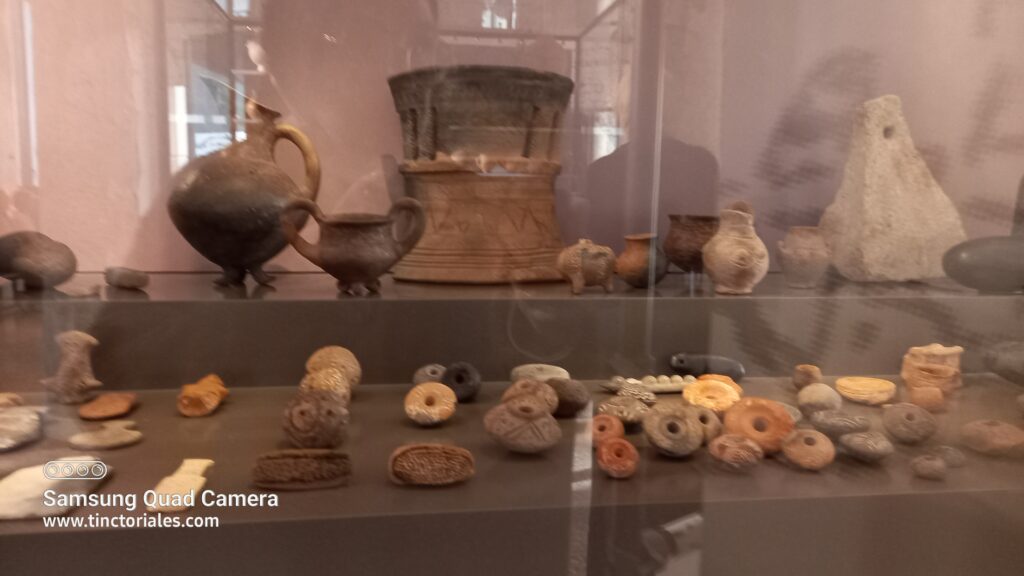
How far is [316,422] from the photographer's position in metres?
1.47

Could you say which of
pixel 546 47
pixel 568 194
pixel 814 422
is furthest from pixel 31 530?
pixel 546 47

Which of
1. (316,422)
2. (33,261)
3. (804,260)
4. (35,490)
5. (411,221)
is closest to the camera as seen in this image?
(35,490)

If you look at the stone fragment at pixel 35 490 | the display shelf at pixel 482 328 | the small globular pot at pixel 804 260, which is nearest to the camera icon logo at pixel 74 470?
the stone fragment at pixel 35 490

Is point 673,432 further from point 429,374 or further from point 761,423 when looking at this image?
point 429,374

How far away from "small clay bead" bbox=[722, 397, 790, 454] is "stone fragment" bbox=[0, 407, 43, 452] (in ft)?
5.07

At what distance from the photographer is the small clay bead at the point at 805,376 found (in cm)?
197

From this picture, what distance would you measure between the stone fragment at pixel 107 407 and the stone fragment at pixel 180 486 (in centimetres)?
38

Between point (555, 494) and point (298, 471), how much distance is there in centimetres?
49

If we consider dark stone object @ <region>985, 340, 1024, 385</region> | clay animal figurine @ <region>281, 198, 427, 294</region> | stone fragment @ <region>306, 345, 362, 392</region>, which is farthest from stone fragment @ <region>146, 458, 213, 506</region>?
dark stone object @ <region>985, 340, 1024, 385</region>

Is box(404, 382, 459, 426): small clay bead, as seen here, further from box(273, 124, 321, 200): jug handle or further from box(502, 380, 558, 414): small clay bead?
box(273, 124, 321, 200): jug handle

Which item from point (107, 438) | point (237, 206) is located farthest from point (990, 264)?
point (107, 438)

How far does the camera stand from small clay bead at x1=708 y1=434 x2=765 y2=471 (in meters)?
1.47

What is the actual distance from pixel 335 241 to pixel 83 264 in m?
0.95

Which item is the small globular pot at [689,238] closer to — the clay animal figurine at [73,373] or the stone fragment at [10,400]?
the clay animal figurine at [73,373]
